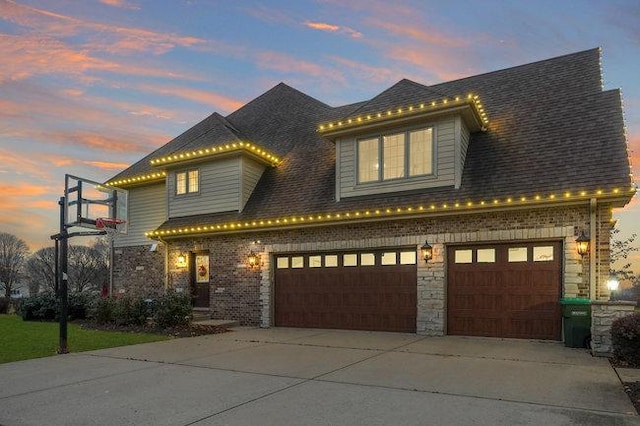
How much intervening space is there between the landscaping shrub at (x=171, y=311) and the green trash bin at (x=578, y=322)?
10215 mm

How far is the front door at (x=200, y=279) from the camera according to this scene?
55.0ft

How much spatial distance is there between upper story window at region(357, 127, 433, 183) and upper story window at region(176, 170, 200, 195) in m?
6.73

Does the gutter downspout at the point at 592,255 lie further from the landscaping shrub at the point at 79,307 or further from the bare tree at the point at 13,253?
the bare tree at the point at 13,253

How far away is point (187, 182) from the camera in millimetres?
17297

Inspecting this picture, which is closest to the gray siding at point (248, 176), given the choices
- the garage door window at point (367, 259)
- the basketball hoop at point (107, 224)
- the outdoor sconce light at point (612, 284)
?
the garage door window at point (367, 259)

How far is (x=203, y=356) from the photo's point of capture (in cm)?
942

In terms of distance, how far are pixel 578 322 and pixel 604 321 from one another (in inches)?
31.9

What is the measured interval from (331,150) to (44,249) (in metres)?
67.3

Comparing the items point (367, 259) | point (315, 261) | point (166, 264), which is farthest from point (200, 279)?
point (367, 259)

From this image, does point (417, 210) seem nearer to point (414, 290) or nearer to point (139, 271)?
point (414, 290)

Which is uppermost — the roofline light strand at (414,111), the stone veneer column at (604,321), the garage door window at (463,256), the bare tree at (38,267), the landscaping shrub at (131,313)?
the roofline light strand at (414,111)

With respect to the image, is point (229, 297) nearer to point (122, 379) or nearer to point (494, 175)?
point (122, 379)

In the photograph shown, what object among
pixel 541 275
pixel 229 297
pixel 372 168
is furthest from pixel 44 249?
pixel 541 275

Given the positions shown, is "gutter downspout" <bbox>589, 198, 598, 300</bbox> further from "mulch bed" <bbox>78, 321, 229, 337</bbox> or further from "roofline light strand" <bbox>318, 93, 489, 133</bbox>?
"mulch bed" <bbox>78, 321, 229, 337</bbox>
